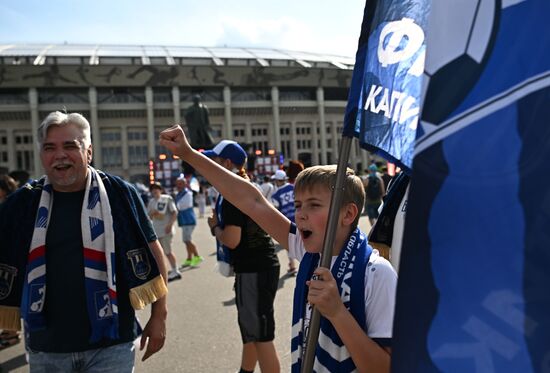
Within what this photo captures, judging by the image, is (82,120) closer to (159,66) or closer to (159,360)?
(159,360)

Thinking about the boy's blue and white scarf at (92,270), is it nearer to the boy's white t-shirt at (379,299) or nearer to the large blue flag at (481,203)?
the boy's white t-shirt at (379,299)

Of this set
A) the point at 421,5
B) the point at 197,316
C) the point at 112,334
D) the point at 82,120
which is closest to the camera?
the point at 421,5

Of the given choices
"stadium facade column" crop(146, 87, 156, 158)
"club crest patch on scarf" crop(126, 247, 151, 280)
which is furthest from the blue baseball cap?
"stadium facade column" crop(146, 87, 156, 158)

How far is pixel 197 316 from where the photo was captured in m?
5.89

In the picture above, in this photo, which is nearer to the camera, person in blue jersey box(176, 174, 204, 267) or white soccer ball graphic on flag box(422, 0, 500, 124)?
white soccer ball graphic on flag box(422, 0, 500, 124)

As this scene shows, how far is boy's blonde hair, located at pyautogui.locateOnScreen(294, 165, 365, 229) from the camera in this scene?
1725 millimetres

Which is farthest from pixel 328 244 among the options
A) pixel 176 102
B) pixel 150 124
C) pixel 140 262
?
pixel 150 124

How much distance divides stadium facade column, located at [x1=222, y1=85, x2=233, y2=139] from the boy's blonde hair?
6595 centimetres

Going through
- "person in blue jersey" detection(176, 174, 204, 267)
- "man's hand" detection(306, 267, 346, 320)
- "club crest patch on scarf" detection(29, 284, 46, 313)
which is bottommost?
"person in blue jersey" detection(176, 174, 204, 267)

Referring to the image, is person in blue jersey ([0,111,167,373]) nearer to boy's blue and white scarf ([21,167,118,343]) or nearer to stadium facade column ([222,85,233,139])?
boy's blue and white scarf ([21,167,118,343])

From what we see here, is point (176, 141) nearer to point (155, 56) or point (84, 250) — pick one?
point (84, 250)

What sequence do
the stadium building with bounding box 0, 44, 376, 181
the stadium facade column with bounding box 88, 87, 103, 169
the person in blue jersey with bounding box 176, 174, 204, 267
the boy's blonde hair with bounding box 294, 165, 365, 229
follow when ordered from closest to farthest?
the boy's blonde hair with bounding box 294, 165, 365, 229 → the person in blue jersey with bounding box 176, 174, 204, 267 → the stadium building with bounding box 0, 44, 376, 181 → the stadium facade column with bounding box 88, 87, 103, 169

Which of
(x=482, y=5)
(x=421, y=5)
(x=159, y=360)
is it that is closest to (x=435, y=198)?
(x=482, y=5)

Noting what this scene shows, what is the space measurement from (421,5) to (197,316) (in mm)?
5064
